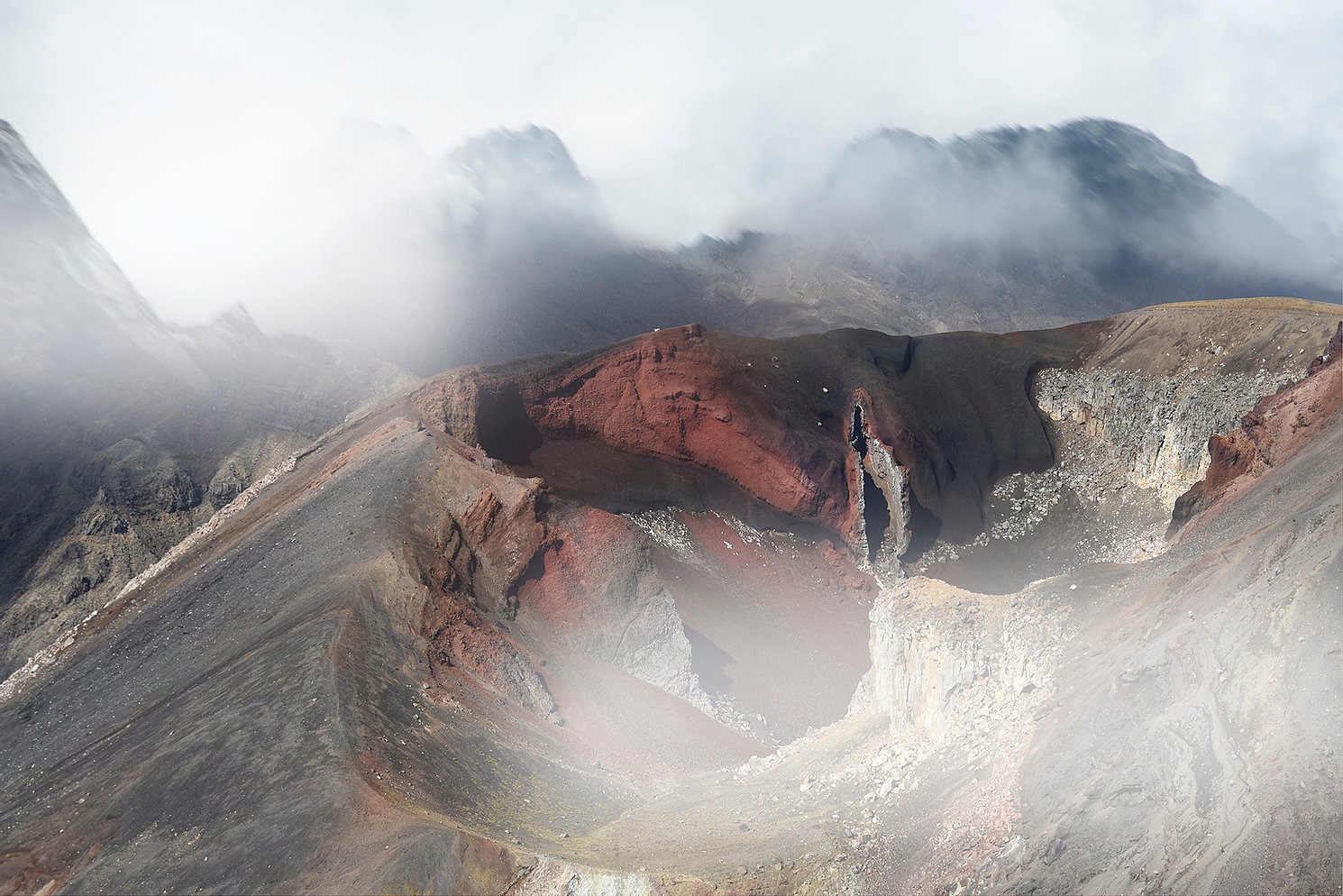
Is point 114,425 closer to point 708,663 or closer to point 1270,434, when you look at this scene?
point 708,663

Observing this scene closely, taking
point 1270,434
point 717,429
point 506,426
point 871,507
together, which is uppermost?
point 506,426

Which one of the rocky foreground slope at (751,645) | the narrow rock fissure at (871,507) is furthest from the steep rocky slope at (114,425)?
the narrow rock fissure at (871,507)

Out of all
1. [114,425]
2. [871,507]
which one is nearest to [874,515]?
[871,507]

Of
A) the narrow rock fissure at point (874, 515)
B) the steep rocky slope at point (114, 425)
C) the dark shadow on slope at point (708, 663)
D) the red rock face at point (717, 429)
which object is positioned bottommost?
the narrow rock fissure at point (874, 515)

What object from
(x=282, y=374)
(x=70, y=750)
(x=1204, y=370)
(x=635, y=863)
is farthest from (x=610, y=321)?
(x=635, y=863)

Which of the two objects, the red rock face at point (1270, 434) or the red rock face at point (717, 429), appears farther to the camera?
the red rock face at point (717, 429)

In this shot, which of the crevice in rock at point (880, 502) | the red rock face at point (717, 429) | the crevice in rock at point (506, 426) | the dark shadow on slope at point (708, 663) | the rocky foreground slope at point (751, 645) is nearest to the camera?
the rocky foreground slope at point (751, 645)

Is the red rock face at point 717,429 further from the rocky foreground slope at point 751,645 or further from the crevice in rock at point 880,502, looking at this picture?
the crevice in rock at point 880,502

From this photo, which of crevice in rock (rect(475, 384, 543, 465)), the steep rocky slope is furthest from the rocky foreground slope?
the steep rocky slope

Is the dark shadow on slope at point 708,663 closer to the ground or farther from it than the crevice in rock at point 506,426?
closer to the ground

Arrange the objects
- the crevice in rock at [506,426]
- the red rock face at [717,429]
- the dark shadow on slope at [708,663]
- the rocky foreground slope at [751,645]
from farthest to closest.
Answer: the red rock face at [717,429] < the crevice in rock at [506,426] < the dark shadow on slope at [708,663] < the rocky foreground slope at [751,645]

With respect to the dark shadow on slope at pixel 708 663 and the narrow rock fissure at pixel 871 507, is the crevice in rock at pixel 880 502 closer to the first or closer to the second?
the narrow rock fissure at pixel 871 507
